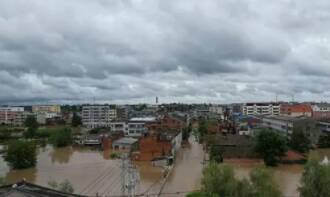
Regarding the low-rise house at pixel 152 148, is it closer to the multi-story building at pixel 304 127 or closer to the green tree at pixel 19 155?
the green tree at pixel 19 155

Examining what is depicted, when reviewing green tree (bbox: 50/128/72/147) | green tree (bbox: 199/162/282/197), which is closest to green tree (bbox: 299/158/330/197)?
green tree (bbox: 199/162/282/197)

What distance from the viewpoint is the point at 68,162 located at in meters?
35.8

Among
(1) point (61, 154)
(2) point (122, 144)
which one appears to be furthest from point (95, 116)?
(1) point (61, 154)

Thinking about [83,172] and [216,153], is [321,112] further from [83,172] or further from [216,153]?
[83,172]

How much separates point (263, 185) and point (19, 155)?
67.7ft

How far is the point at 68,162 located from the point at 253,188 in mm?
22871

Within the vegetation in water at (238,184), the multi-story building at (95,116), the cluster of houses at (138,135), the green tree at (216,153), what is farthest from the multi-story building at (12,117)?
the vegetation in water at (238,184)

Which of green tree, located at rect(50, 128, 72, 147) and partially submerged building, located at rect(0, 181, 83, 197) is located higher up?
partially submerged building, located at rect(0, 181, 83, 197)

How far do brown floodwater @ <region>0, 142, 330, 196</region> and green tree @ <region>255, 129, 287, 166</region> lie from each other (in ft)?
2.48

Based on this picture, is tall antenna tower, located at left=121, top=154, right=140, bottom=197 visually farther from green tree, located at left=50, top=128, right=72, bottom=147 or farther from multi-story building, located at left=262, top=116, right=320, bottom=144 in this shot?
green tree, located at left=50, top=128, right=72, bottom=147

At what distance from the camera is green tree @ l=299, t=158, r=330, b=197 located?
50.8ft

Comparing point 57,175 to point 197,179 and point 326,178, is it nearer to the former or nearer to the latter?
point 197,179

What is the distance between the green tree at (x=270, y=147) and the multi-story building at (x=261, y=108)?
2426 inches

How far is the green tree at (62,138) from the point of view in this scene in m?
48.1
